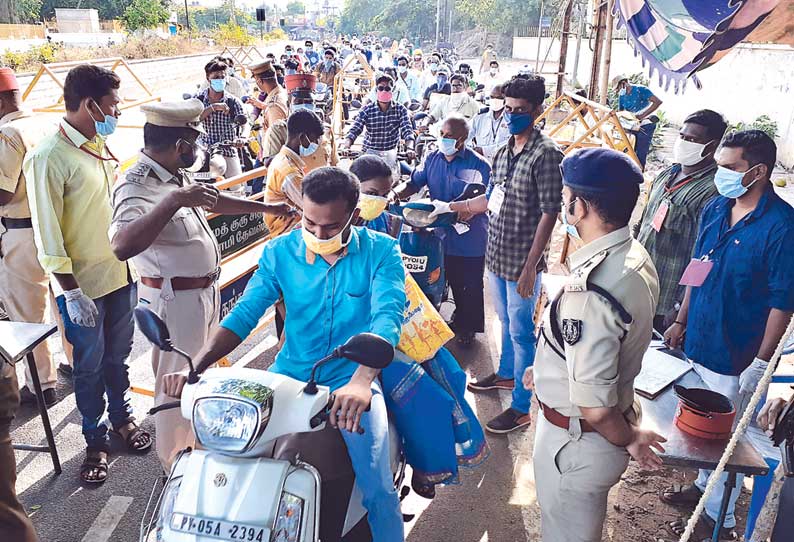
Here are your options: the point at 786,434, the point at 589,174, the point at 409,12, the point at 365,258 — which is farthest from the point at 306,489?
the point at 409,12

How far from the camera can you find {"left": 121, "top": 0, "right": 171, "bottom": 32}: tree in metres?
39.7

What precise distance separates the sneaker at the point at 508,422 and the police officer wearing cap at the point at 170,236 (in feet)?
6.36

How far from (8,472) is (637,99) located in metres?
11.0

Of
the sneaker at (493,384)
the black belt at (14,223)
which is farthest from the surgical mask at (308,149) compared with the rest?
the sneaker at (493,384)

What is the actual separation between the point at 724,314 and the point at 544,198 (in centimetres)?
121

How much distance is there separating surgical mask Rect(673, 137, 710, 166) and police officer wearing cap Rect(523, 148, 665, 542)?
2009 mm

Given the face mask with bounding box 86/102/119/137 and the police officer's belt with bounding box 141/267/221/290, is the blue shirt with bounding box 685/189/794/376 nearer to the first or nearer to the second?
the police officer's belt with bounding box 141/267/221/290

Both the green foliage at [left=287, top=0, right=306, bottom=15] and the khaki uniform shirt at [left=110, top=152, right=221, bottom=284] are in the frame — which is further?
the green foliage at [left=287, top=0, right=306, bottom=15]

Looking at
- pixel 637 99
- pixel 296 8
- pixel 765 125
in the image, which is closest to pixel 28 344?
pixel 637 99

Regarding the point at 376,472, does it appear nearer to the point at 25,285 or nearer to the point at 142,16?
the point at 25,285

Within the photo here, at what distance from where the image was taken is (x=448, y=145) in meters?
4.74

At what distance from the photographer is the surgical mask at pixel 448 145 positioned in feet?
15.5

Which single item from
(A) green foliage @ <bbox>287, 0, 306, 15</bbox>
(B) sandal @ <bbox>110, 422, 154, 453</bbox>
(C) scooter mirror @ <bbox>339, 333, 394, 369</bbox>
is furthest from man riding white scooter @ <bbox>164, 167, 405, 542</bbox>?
Result: (A) green foliage @ <bbox>287, 0, 306, 15</bbox>

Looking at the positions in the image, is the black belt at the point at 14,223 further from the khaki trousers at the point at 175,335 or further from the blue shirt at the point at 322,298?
the blue shirt at the point at 322,298
